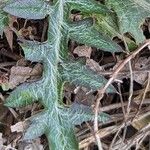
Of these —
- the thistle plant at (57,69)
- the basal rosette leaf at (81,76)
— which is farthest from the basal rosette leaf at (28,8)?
the basal rosette leaf at (81,76)

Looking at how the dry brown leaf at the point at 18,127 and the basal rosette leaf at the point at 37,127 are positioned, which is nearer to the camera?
the basal rosette leaf at the point at 37,127

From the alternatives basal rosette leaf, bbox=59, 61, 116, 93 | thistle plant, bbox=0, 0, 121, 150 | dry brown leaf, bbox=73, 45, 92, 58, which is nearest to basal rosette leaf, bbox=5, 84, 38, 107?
thistle plant, bbox=0, 0, 121, 150

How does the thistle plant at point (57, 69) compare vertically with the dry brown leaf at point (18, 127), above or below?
above

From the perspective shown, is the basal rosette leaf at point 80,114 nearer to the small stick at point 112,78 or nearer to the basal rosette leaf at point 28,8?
the small stick at point 112,78

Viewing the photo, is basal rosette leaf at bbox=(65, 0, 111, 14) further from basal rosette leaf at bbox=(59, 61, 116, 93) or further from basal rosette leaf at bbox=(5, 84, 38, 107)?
basal rosette leaf at bbox=(5, 84, 38, 107)

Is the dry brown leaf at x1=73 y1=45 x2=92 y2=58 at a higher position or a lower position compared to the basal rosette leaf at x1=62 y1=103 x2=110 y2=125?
higher

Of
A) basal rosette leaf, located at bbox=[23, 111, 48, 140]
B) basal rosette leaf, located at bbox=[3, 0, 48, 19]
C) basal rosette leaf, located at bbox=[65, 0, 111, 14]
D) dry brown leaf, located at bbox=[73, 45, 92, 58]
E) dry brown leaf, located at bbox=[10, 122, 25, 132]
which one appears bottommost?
dry brown leaf, located at bbox=[10, 122, 25, 132]

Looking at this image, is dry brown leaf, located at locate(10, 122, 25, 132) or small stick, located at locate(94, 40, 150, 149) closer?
small stick, located at locate(94, 40, 150, 149)

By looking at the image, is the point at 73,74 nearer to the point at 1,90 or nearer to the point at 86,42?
the point at 86,42
